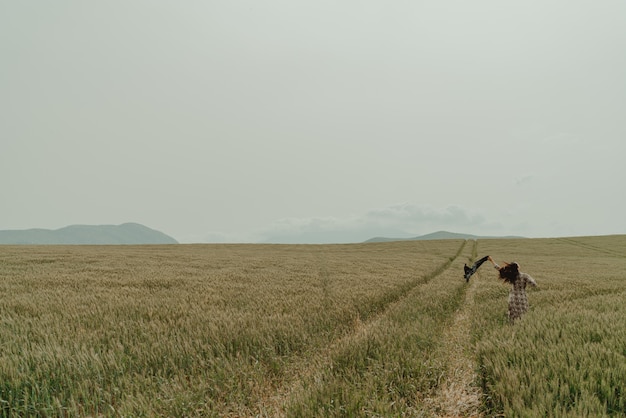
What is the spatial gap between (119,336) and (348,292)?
300 inches

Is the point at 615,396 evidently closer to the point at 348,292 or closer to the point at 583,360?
the point at 583,360

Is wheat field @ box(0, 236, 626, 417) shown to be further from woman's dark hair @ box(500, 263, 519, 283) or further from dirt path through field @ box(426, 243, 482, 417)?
woman's dark hair @ box(500, 263, 519, 283)

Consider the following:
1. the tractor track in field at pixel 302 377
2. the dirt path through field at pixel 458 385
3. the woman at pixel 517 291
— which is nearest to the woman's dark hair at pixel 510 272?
the woman at pixel 517 291

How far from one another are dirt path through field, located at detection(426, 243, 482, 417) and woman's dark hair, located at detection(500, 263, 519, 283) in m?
2.15

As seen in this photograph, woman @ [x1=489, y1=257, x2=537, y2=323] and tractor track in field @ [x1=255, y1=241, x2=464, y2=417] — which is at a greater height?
woman @ [x1=489, y1=257, x2=537, y2=323]

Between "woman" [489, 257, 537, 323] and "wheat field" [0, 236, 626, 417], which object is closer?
"wheat field" [0, 236, 626, 417]

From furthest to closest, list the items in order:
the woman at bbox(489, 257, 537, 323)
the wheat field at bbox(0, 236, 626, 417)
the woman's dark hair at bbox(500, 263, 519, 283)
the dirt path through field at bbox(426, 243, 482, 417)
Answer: the woman's dark hair at bbox(500, 263, 519, 283) < the woman at bbox(489, 257, 537, 323) < the dirt path through field at bbox(426, 243, 482, 417) < the wheat field at bbox(0, 236, 626, 417)

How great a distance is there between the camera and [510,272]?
25.9 feet

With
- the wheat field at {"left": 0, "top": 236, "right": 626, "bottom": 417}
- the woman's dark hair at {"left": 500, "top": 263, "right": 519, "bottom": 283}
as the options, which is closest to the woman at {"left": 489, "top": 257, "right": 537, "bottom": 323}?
the woman's dark hair at {"left": 500, "top": 263, "right": 519, "bottom": 283}

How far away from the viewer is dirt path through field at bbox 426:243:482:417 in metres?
3.82

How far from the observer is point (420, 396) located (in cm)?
408

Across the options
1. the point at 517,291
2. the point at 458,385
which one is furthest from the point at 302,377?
the point at 517,291

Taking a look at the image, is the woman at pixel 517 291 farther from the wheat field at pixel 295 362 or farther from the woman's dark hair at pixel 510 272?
the wheat field at pixel 295 362

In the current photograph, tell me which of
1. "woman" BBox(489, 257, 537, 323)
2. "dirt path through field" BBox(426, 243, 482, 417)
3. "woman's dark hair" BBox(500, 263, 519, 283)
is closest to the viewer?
"dirt path through field" BBox(426, 243, 482, 417)
